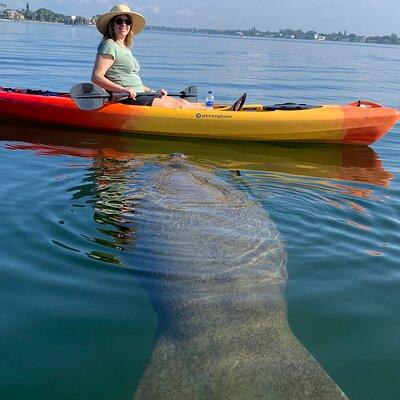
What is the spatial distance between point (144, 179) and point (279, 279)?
3.32m

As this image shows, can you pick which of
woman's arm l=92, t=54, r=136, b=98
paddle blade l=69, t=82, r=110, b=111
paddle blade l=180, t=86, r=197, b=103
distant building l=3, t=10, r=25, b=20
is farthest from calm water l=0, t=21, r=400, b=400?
distant building l=3, t=10, r=25, b=20

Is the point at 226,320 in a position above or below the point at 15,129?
above

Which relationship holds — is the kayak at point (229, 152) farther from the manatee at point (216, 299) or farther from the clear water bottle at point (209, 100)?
the manatee at point (216, 299)

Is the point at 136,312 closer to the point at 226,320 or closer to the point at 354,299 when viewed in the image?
the point at 226,320

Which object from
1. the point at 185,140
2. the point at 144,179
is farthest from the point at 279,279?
the point at 185,140

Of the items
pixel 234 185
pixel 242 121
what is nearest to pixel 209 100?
pixel 242 121

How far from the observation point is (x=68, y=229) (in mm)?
5855

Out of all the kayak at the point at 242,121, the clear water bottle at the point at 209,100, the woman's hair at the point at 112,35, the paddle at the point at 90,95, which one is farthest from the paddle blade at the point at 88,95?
the clear water bottle at the point at 209,100

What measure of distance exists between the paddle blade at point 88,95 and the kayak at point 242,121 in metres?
0.37

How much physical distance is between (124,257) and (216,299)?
1.22 m

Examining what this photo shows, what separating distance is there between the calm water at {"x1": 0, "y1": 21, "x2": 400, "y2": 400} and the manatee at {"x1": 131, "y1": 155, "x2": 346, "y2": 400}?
0.17 meters

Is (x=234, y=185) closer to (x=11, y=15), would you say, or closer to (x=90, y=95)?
(x=90, y=95)

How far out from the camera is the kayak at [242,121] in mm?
10648

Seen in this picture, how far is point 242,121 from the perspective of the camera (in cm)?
1071
